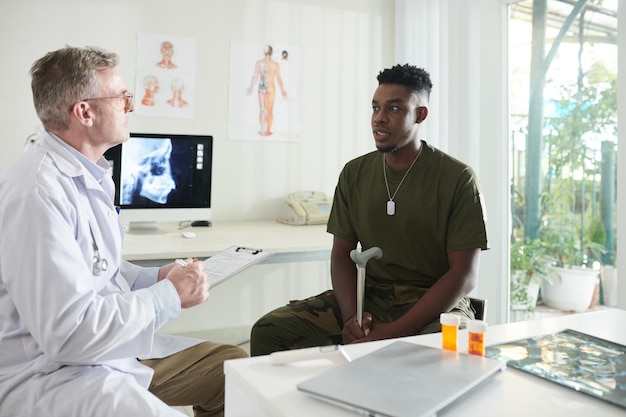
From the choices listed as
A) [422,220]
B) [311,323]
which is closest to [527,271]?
[422,220]

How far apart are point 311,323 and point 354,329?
226 mm

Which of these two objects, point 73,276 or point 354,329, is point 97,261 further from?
point 354,329

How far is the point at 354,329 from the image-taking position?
2.00 meters

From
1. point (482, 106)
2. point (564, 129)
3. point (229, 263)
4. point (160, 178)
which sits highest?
point (482, 106)

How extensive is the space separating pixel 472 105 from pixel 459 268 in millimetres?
1522

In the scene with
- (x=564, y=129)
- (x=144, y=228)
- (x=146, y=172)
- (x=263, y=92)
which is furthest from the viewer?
(x=263, y=92)

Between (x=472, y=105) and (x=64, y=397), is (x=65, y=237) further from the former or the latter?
(x=472, y=105)

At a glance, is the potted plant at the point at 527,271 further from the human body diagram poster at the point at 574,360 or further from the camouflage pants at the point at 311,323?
the human body diagram poster at the point at 574,360

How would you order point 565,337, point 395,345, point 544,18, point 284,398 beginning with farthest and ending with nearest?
point 544,18 < point 565,337 < point 395,345 < point 284,398

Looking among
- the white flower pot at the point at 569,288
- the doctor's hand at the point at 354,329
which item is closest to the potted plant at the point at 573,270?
the white flower pot at the point at 569,288

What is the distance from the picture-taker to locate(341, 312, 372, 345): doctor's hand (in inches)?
77.9

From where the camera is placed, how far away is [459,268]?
6.67 feet

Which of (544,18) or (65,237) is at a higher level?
(544,18)

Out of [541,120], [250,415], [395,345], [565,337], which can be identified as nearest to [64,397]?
[250,415]
